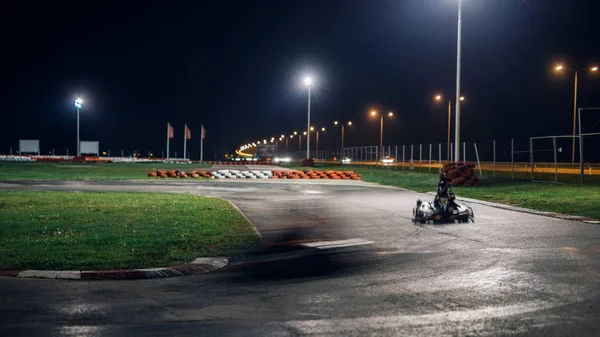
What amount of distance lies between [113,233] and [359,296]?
6668mm

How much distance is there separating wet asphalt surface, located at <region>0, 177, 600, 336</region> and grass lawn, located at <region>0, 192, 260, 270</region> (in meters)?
1.14

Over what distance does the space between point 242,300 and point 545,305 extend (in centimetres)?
339

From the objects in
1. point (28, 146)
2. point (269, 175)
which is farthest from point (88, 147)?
point (269, 175)

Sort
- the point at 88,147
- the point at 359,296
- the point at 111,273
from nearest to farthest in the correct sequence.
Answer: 1. the point at 359,296
2. the point at 111,273
3. the point at 88,147

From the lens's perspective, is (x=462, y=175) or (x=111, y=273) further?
(x=462, y=175)

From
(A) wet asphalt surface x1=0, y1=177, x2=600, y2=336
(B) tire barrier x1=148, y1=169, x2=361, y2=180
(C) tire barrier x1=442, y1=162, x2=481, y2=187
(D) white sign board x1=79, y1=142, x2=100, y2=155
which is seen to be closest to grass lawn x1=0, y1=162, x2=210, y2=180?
(B) tire barrier x1=148, y1=169, x2=361, y2=180

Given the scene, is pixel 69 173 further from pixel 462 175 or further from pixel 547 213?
pixel 547 213

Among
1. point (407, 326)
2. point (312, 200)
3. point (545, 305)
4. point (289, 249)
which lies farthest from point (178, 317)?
point (312, 200)

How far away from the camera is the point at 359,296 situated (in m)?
6.98

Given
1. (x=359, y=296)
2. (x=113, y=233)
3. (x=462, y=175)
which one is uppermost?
(x=462, y=175)

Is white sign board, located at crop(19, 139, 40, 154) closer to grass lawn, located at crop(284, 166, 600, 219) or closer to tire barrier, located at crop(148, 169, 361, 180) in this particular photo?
tire barrier, located at crop(148, 169, 361, 180)

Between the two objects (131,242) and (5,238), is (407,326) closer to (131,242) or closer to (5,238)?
(131,242)

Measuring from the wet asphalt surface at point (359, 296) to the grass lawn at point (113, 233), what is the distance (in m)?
1.14

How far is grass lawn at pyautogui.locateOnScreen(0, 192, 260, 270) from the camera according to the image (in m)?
9.27
